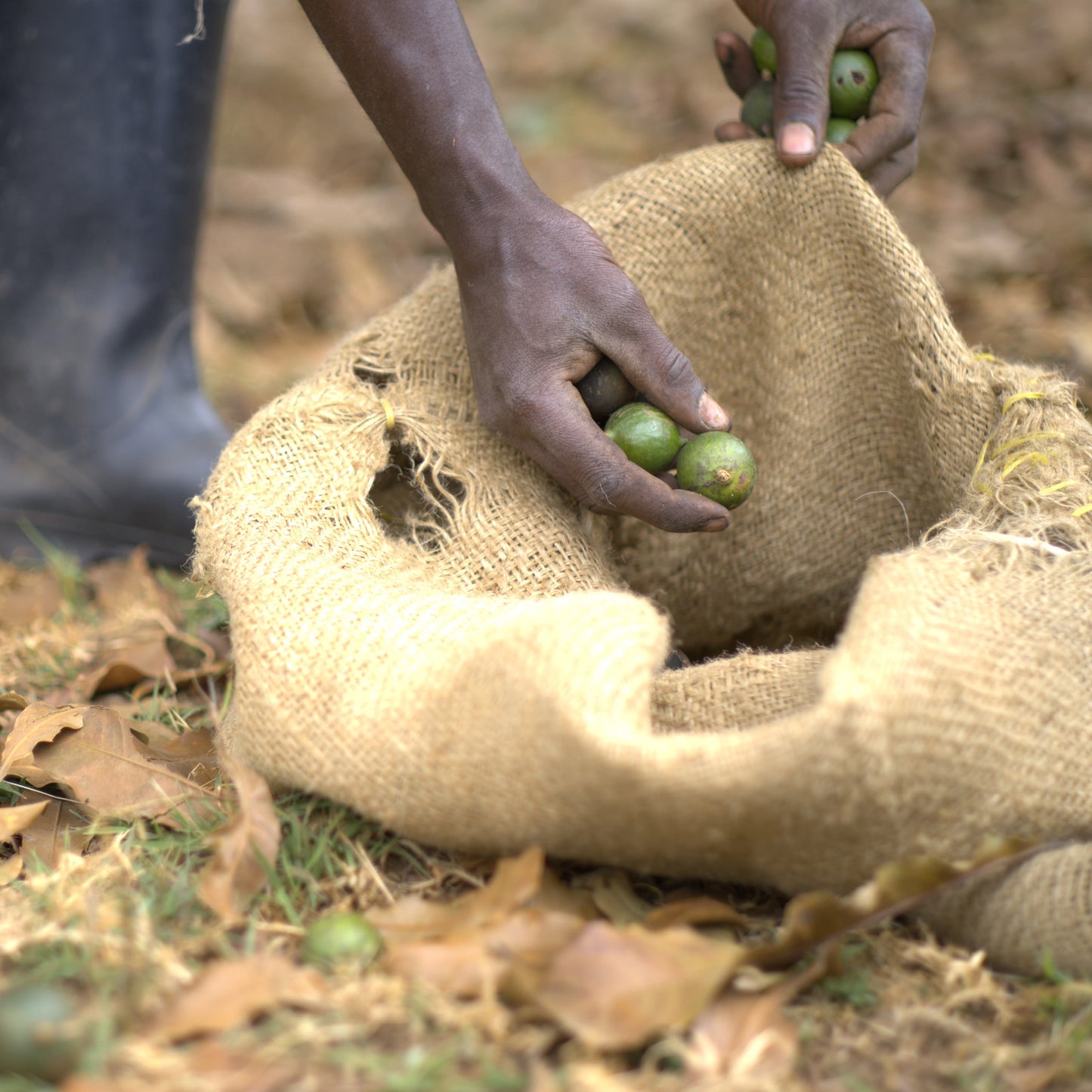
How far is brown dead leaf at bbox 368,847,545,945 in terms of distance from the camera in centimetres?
133

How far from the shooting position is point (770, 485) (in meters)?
2.23

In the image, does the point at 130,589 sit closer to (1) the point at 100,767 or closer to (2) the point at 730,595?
(1) the point at 100,767

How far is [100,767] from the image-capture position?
174 centimetres

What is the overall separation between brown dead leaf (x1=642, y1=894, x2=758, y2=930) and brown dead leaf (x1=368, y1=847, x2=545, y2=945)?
0.15 meters

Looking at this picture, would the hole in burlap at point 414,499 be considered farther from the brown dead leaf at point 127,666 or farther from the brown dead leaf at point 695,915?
the brown dead leaf at point 695,915

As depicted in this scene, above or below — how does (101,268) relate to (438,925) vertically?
above

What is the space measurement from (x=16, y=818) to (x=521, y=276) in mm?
1135

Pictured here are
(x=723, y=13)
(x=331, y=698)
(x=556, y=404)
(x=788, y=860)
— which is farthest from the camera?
(x=723, y=13)

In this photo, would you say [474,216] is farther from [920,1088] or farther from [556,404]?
[920,1088]

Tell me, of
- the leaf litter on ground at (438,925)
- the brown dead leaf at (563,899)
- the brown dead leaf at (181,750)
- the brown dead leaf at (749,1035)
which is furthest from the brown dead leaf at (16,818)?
the brown dead leaf at (749,1035)

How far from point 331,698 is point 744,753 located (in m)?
0.58

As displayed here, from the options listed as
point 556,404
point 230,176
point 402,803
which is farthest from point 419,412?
point 230,176

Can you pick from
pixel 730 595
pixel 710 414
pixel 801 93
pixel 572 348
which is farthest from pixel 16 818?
pixel 801 93

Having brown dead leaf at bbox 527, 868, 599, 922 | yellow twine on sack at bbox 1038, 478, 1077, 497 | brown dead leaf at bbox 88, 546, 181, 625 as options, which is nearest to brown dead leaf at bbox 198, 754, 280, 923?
brown dead leaf at bbox 527, 868, 599, 922
